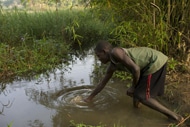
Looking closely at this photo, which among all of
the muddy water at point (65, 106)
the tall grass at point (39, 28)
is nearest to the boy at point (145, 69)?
the muddy water at point (65, 106)

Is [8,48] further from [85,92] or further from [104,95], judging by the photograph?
[104,95]

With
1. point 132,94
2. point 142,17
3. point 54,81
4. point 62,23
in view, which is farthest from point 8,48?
point 132,94

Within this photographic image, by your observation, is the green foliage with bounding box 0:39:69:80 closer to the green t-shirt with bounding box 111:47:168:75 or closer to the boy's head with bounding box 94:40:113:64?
the boy's head with bounding box 94:40:113:64

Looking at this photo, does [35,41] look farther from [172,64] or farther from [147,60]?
[147,60]

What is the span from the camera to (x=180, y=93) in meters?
3.79

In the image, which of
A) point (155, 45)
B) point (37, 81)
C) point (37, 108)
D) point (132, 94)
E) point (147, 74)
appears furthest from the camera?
point (37, 81)

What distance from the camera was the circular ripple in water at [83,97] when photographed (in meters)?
3.64

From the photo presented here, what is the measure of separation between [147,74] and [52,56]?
10.9 feet

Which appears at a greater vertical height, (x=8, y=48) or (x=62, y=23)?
(x=62, y=23)

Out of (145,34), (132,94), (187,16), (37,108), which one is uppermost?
(187,16)

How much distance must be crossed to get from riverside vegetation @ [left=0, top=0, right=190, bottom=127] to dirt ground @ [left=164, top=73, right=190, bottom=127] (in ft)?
0.69

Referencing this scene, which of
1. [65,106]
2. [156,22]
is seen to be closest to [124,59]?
[65,106]

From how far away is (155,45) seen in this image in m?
4.40

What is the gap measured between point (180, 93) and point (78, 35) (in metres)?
1.84
